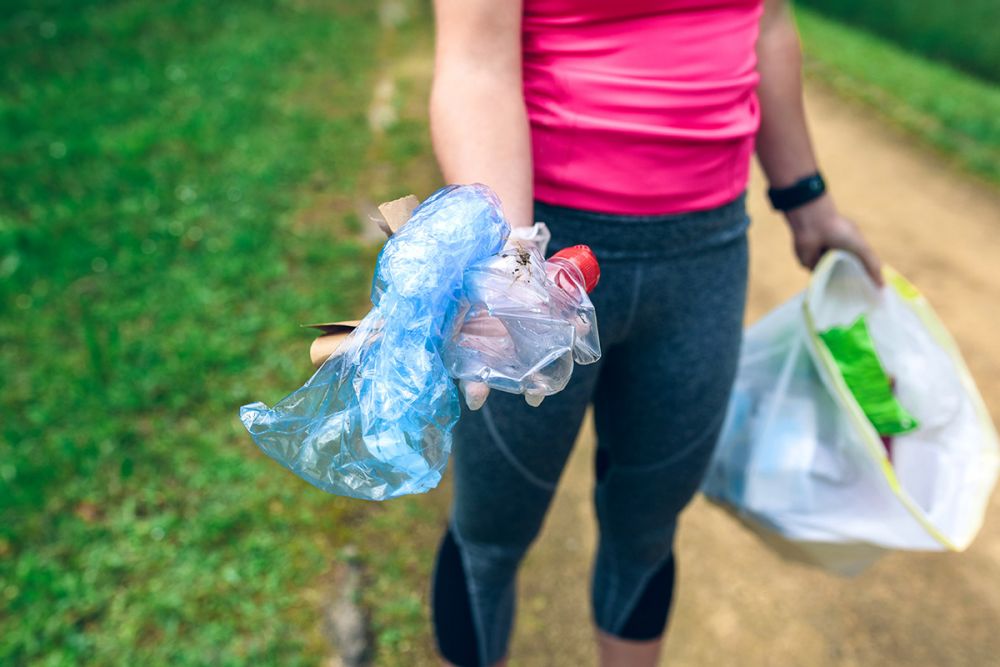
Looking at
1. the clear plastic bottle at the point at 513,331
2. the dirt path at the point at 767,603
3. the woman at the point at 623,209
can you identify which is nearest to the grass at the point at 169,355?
the dirt path at the point at 767,603

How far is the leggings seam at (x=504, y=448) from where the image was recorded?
1.17 meters

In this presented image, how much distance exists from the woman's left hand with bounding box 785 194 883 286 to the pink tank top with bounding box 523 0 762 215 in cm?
45

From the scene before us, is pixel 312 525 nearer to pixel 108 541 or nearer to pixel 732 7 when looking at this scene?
pixel 108 541

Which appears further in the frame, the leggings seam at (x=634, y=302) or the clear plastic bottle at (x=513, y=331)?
the leggings seam at (x=634, y=302)

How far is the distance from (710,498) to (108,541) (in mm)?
1558

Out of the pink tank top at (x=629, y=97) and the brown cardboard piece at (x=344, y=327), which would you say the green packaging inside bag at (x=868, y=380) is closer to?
the pink tank top at (x=629, y=97)

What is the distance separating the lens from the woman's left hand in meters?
1.52

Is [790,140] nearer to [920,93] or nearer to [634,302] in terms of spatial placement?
[634,302]

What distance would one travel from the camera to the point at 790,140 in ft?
4.74

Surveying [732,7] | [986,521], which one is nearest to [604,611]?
[732,7]

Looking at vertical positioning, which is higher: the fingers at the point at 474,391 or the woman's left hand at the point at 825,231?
the fingers at the point at 474,391

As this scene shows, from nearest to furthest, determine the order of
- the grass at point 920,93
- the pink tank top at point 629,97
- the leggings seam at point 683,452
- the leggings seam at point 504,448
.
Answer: the pink tank top at point 629,97
the leggings seam at point 504,448
the leggings seam at point 683,452
the grass at point 920,93

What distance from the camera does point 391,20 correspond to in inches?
316

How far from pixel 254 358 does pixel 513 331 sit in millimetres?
2277
